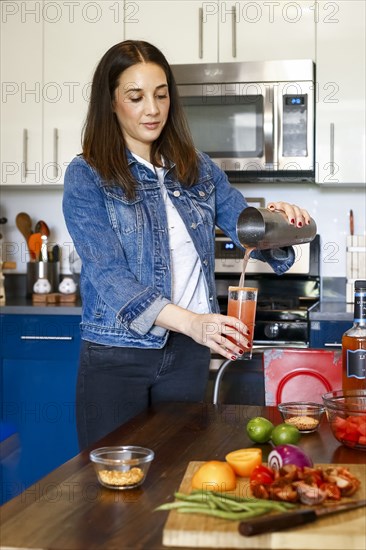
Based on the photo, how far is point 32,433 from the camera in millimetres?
3209

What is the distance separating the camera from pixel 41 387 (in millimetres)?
3227

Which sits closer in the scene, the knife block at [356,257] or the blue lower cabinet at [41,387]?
the blue lower cabinet at [41,387]

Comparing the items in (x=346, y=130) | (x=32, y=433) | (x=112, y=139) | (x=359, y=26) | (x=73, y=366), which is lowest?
(x=32, y=433)

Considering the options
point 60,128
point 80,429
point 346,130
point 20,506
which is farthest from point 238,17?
point 20,506

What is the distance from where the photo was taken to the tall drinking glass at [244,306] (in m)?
1.45

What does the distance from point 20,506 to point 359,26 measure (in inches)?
104

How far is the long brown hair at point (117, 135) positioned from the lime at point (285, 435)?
675 millimetres

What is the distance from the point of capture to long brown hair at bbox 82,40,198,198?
5.91 feet

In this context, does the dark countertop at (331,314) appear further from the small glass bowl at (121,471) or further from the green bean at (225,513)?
the green bean at (225,513)

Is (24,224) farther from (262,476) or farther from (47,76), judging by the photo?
(262,476)

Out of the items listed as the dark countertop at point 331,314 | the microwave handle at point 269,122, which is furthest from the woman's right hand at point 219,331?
the microwave handle at point 269,122

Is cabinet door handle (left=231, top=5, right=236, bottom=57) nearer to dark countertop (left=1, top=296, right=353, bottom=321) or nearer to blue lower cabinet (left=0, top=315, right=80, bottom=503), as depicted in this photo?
dark countertop (left=1, top=296, right=353, bottom=321)

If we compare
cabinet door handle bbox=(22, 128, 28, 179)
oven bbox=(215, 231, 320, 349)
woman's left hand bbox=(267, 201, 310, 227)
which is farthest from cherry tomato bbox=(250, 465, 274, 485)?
cabinet door handle bbox=(22, 128, 28, 179)

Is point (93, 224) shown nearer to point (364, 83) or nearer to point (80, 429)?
point (80, 429)
